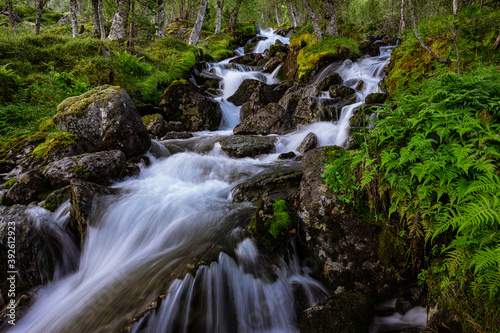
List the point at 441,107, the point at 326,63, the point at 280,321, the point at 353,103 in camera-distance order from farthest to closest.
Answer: the point at 326,63 → the point at 353,103 → the point at 280,321 → the point at 441,107

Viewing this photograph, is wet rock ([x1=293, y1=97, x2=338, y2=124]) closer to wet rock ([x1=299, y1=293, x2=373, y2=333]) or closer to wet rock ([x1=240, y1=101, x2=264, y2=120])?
wet rock ([x1=240, y1=101, x2=264, y2=120])

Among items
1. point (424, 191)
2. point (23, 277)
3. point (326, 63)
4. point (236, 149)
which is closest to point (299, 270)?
point (424, 191)

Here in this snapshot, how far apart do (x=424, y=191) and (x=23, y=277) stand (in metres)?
5.97

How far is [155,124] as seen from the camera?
34.1 feet

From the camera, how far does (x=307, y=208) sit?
353 cm

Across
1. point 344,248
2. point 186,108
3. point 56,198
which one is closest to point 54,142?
point 56,198

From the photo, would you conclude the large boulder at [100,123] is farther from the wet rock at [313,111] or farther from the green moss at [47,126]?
the wet rock at [313,111]

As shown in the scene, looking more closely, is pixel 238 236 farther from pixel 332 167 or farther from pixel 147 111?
pixel 147 111

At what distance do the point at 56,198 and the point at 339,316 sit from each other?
5910 millimetres

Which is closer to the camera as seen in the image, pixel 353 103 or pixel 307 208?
pixel 307 208

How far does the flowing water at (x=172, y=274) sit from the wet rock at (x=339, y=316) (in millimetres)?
354

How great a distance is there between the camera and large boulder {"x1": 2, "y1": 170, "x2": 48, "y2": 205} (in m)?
5.04

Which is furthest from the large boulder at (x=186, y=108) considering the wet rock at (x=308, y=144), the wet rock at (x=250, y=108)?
the wet rock at (x=308, y=144)

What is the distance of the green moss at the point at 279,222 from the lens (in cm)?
355
